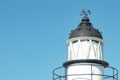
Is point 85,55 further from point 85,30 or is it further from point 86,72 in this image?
point 85,30

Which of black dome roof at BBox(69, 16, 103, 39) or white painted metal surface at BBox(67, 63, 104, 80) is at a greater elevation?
black dome roof at BBox(69, 16, 103, 39)

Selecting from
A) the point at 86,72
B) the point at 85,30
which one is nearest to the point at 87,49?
the point at 85,30

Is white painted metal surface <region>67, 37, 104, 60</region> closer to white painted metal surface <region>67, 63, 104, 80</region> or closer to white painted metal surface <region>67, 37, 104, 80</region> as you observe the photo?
white painted metal surface <region>67, 37, 104, 80</region>

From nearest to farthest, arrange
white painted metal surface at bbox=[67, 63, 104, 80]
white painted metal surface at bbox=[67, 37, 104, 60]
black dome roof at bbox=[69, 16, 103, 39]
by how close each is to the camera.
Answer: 1. white painted metal surface at bbox=[67, 63, 104, 80]
2. white painted metal surface at bbox=[67, 37, 104, 60]
3. black dome roof at bbox=[69, 16, 103, 39]

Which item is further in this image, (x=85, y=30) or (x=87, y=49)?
(x=85, y=30)

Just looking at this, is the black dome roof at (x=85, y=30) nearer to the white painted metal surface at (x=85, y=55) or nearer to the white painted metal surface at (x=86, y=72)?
the white painted metal surface at (x=85, y=55)

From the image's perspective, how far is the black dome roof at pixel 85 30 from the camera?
2858 cm

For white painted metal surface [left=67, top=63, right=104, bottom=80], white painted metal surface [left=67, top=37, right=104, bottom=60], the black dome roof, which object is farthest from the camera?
the black dome roof

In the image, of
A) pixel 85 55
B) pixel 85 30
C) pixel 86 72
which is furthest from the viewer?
pixel 85 30

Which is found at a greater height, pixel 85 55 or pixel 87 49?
pixel 87 49

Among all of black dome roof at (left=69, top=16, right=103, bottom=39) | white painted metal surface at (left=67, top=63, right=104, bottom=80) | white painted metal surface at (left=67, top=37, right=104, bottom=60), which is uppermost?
black dome roof at (left=69, top=16, right=103, bottom=39)

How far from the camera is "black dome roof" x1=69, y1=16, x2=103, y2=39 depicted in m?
28.6

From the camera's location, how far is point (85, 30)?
94.0 ft

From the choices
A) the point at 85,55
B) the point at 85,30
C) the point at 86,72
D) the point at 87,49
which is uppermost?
the point at 85,30
